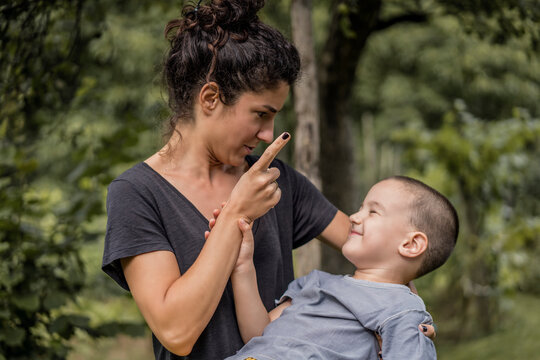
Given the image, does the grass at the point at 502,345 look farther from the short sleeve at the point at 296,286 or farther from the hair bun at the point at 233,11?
the hair bun at the point at 233,11

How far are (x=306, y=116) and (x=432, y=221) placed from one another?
3.58 ft

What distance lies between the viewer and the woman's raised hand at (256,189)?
52.1 inches

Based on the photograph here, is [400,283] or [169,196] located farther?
[400,283]

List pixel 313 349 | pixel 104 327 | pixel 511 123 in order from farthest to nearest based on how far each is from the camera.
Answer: pixel 511 123, pixel 104 327, pixel 313 349

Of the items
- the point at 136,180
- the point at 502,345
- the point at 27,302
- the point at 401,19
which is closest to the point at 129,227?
the point at 136,180

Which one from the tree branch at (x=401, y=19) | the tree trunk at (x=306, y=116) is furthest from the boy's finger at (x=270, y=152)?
the tree branch at (x=401, y=19)

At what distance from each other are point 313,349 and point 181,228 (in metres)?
0.44

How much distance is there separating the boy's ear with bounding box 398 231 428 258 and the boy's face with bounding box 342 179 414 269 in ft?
0.05

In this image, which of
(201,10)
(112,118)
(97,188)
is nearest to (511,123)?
(97,188)

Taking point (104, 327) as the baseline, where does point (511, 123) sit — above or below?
above

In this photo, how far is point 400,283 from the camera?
1579 millimetres

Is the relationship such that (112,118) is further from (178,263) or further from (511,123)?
(178,263)

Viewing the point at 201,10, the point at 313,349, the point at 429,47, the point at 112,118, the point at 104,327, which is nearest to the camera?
the point at 313,349

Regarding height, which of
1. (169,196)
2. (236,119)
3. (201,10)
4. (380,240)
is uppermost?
(201,10)
